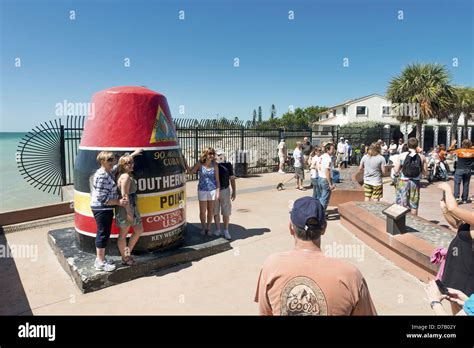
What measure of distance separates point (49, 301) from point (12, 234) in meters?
3.76

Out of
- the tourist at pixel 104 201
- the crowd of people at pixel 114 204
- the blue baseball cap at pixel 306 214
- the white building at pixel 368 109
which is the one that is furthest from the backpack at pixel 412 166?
the white building at pixel 368 109

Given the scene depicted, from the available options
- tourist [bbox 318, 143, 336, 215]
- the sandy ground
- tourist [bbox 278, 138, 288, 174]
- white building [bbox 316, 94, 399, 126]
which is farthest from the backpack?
white building [bbox 316, 94, 399, 126]

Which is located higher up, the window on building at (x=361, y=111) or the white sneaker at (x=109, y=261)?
the window on building at (x=361, y=111)

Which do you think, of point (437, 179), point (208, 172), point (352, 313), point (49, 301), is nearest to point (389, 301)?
point (352, 313)

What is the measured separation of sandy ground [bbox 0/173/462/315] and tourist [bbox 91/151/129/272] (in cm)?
55

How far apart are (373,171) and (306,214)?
20.0ft

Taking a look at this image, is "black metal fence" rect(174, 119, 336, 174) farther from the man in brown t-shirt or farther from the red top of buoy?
the man in brown t-shirt

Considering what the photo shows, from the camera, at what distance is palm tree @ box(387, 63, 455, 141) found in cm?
1842

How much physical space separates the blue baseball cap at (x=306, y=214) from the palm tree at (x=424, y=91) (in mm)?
19448

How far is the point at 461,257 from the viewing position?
2799 millimetres

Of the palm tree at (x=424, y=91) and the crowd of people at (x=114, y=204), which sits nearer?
the crowd of people at (x=114, y=204)

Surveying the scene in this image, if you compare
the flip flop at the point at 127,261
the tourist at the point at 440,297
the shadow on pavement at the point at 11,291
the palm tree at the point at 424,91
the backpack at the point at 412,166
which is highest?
the palm tree at the point at 424,91

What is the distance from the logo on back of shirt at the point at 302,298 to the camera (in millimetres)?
1776

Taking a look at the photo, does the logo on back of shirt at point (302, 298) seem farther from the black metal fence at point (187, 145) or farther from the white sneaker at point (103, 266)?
the black metal fence at point (187, 145)
